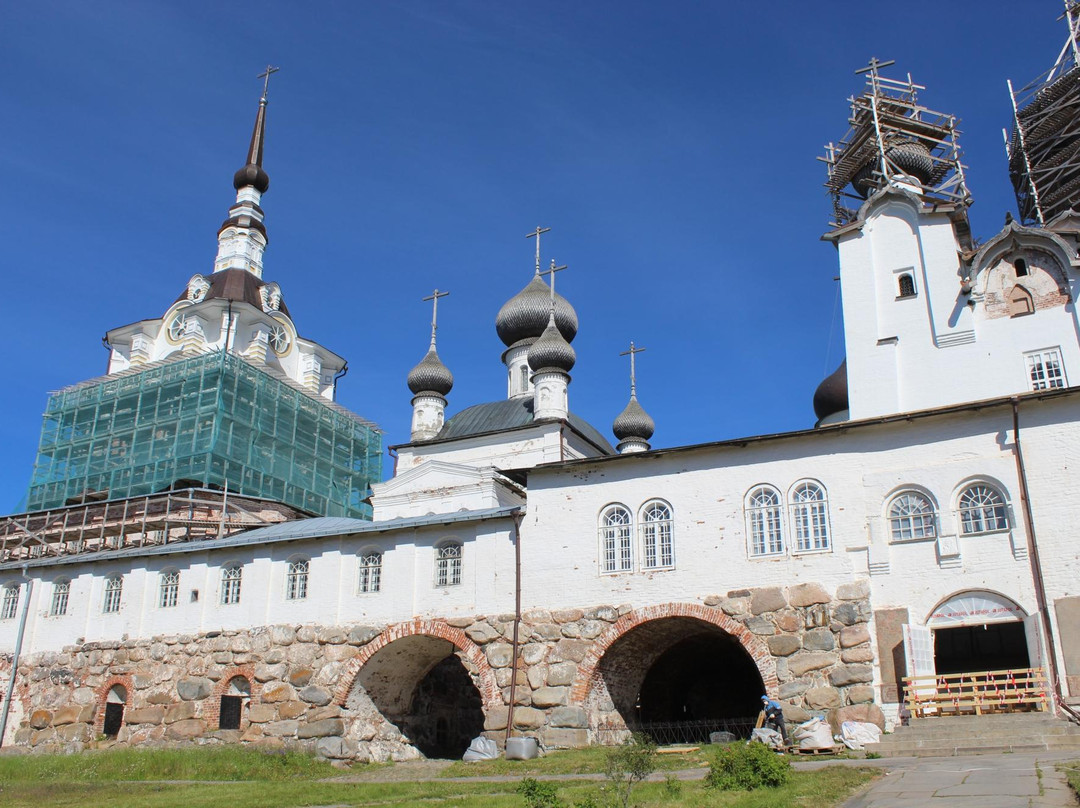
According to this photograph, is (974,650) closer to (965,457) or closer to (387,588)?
(965,457)

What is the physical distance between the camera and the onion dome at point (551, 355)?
35188mm

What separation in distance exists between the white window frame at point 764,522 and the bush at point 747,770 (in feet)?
22.5

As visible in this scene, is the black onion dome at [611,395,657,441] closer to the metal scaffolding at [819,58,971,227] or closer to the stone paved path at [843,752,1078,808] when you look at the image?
the metal scaffolding at [819,58,971,227]

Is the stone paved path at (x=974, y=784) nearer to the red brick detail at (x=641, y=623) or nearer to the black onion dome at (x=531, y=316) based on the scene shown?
the red brick detail at (x=641, y=623)

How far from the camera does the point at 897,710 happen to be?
17594mm

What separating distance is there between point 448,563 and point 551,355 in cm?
1401

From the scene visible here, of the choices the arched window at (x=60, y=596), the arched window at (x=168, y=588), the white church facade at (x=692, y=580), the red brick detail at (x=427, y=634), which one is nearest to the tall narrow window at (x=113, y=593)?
the white church facade at (x=692, y=580)

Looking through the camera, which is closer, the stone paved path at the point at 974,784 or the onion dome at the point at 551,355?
the stone paved path at the point at 974,784

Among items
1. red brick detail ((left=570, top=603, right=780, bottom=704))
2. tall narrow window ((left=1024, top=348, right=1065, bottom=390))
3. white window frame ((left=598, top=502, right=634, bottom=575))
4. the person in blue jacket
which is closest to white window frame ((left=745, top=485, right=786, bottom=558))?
red brick detail ((left=570, top=603, right=780, bottom=704))

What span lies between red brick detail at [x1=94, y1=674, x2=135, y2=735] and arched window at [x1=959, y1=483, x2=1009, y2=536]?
18.9 m

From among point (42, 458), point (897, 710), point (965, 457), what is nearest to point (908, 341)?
point (965, 457)

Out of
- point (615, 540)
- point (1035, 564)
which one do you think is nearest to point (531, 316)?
point (615, 540)

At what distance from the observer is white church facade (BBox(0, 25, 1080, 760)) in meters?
18.2

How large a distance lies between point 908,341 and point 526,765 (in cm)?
1247
